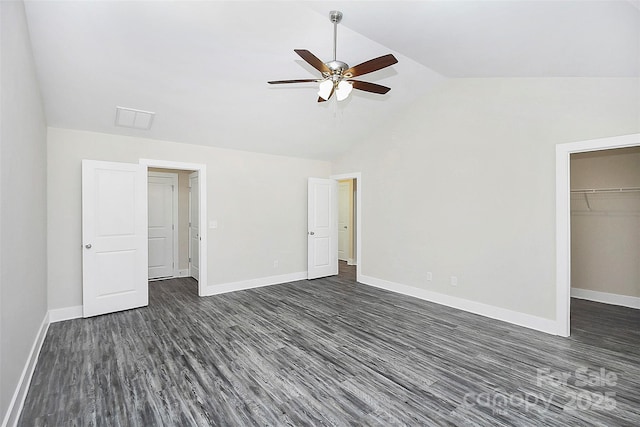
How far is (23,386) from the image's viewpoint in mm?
2273

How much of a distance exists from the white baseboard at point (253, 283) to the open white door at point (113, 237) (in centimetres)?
100

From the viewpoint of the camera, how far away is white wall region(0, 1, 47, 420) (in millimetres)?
1846

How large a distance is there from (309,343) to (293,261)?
112 inches

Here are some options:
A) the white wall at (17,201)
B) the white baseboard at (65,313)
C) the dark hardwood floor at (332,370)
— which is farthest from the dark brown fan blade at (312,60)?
the white baseboard at (65,313)

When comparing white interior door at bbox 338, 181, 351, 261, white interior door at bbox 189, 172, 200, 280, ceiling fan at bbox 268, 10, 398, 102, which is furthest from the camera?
white interior door at bbox 338, 181, 351, 261

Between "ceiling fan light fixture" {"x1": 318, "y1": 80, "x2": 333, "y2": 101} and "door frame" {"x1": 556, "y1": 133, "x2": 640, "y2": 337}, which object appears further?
"door frame" {"x1": 556, "y1": 133, "x2": 640, "y2": 337}

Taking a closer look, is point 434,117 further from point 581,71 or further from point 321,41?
point 321,41

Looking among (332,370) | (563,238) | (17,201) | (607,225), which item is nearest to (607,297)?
(607,225)

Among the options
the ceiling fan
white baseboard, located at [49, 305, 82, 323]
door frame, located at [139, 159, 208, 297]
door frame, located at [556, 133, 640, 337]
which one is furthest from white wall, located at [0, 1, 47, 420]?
door frame, located at [556, 133, 640, 337]

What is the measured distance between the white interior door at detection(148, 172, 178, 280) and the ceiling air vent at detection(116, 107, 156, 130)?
2150mm

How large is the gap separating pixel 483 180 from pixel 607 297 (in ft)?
8.73

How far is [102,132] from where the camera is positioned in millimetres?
4102

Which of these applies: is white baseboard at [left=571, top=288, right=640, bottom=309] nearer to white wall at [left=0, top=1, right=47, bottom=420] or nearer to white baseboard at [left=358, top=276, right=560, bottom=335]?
white baseboard at [left=358, top=276, right=560, bottom=335]

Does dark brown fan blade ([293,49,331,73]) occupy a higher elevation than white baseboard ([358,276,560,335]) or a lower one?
higher
